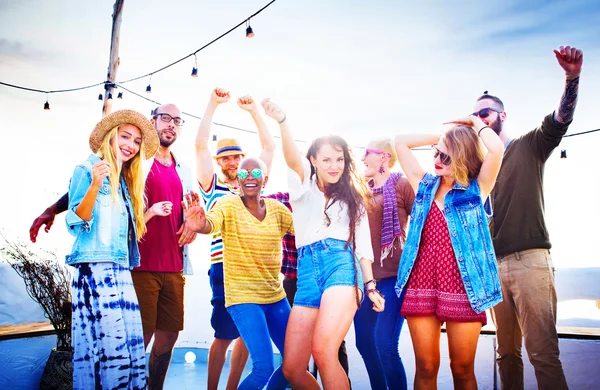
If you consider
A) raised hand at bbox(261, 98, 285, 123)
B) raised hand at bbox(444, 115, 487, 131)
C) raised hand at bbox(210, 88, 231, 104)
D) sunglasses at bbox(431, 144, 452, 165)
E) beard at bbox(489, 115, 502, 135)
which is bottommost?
sunglasses at bbox(431, 144, 452, 165)

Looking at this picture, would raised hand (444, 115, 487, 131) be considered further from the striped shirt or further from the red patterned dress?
the striped shirt

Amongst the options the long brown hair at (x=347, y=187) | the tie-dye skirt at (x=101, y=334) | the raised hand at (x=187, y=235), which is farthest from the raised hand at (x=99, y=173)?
the long brown hair at (x=347, y=187)

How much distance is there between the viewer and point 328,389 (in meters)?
2.62

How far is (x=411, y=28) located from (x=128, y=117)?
371cm

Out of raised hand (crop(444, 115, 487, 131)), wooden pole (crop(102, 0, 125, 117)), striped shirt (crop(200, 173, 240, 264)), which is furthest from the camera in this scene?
wooden pole (crop(102, 0, 125, 117))

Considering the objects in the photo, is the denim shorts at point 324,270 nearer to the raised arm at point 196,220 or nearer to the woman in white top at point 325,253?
the woman in white top at point 325,253

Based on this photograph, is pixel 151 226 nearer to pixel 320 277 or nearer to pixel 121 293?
pixel 121 293

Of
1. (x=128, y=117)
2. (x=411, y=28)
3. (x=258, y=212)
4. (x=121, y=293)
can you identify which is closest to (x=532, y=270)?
(x=258, y=212)

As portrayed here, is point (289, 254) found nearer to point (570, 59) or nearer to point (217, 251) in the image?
point (217, 251)

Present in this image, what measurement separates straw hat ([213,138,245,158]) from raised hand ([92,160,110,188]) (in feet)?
4.65

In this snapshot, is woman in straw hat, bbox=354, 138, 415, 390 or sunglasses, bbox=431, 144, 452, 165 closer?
sunglasses, bbox=431, 144, 452, 165

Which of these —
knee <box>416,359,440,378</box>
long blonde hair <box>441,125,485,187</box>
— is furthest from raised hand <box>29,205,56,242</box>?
long blonde hair <box>441,125,485,187</box>

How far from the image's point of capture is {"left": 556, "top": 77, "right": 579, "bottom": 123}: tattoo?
3.05 meters

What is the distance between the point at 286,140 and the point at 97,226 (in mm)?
1244
